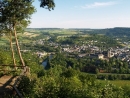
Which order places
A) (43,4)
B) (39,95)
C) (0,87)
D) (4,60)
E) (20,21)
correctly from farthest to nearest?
Answer: 1. (4,60)
2. (20,21)
3. (0,87)
4. (43,4)
5. (39,95)

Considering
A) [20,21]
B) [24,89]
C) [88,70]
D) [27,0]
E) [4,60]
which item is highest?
[27,0]

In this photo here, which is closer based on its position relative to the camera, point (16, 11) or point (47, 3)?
point (47, 3)

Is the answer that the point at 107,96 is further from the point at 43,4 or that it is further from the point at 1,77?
the point at 1,77

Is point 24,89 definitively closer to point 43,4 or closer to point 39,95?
point 39,95

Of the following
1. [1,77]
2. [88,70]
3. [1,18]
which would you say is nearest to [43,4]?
[1,77]

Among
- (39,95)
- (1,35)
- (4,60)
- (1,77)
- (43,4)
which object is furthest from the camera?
(4,60)

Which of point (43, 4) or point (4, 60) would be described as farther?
point (4, 60)

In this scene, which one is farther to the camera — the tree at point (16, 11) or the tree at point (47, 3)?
the tree at point (16, 11)

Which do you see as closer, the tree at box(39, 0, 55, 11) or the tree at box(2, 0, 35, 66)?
the tree at box(39, 0, 55, 11)

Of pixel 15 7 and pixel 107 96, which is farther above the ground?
pixel 15 7
